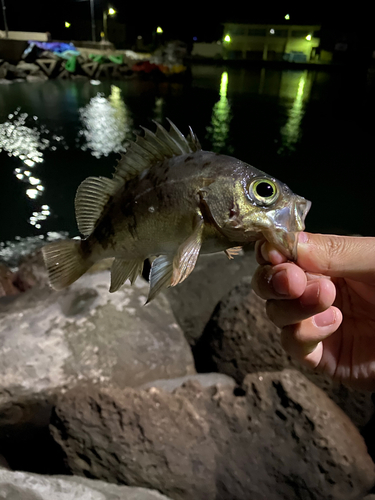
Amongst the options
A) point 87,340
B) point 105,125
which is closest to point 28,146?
point 105,125

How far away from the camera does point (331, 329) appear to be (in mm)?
1929

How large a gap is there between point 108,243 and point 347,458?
2.55 meters

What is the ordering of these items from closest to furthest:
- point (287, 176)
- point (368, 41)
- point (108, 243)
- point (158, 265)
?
point (158, 265) → point (108, 243) → point (287, 176) → point (368, 41)

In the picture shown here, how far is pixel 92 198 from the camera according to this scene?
1.85m

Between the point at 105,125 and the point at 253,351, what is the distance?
14.7 meters

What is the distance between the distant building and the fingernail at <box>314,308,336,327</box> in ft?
199

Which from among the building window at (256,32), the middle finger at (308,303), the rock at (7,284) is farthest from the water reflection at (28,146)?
the building window at (256,32)

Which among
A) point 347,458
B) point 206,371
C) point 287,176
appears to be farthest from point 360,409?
point 287,176

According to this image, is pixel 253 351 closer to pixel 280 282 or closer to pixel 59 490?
pixel 59 490

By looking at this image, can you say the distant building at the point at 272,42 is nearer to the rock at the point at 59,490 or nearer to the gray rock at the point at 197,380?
the gray rock at the point at 197,380

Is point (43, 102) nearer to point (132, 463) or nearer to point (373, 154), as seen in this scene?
point (373, 154)

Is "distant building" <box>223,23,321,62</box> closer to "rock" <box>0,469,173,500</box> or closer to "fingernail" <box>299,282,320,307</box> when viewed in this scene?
"fingernail" <box>299,282,320,307</box>

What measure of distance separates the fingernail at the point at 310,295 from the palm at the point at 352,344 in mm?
812

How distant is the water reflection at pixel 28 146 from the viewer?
9.23 m
